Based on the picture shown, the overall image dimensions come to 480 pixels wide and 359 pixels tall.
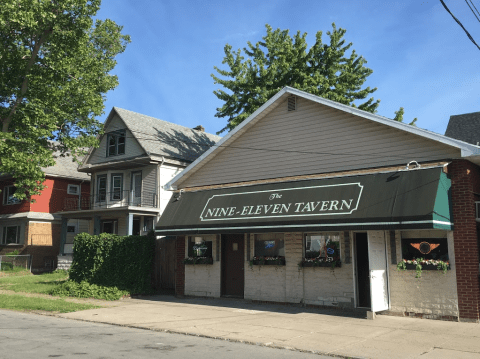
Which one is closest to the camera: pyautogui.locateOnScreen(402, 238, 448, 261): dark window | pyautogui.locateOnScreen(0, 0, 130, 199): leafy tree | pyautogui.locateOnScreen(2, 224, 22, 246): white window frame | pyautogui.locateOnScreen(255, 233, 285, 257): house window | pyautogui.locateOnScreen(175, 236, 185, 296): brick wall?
pyautogui.locateOnScreen(402, 238, 448, 261): dark window

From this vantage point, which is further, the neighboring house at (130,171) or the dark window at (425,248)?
the neighboring house at (130,171)

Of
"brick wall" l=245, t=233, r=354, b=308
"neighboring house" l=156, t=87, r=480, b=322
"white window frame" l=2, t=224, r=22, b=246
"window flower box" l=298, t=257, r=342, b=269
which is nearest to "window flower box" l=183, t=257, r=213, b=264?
"neighboring house" l=156, t=87, r=480, b=322

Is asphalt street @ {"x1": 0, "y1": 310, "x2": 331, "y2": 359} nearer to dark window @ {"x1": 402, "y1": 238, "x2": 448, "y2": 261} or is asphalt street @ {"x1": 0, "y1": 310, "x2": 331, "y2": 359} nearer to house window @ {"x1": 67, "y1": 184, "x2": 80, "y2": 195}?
dark window @ {"x1": 402, "y1": 238, "x2": 448, "y2": 261}

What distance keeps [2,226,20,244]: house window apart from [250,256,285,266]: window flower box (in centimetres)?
2309

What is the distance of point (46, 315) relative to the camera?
42.5ft

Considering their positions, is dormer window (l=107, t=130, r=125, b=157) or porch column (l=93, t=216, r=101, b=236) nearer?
porch column (l=93, t=216, r=101, b=236)

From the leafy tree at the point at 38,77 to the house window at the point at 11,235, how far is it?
10.4 metres

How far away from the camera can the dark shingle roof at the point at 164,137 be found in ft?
91.8

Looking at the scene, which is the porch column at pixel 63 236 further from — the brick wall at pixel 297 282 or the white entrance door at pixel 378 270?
the white entrance door at pixel 378 270

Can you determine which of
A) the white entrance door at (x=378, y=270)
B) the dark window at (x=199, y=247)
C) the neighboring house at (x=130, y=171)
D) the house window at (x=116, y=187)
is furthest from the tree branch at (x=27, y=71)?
the white entrance door at (x=378, y=270)

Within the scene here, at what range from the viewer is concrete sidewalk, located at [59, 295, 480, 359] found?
847cm

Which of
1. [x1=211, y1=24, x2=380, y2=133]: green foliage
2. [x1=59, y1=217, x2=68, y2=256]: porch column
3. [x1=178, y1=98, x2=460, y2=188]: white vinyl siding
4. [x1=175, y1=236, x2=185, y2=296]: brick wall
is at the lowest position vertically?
[x1=175, y1=236, x2=185, y2=296]: brick wall

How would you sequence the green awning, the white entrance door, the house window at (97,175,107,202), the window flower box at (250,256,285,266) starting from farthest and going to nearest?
the house window at (97,175,107,202) < the window flower box at (250,256,285,266) < the white entrance door < the green awning

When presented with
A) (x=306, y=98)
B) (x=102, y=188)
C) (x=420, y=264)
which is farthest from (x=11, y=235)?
(x=420, y=264)
